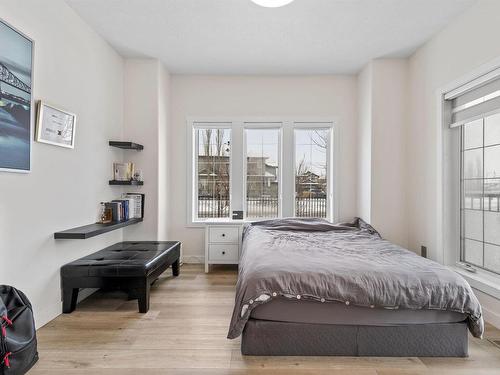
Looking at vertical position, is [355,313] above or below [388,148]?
below

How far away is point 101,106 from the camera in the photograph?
10.6ft

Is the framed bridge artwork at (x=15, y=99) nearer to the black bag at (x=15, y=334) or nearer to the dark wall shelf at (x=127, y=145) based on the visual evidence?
the black bag at (x=15, y=334)

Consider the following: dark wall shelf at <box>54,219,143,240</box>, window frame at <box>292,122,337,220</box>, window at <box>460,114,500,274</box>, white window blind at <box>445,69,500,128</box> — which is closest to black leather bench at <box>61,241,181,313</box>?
dark wall shelf at <box>54,219,143,240</box>

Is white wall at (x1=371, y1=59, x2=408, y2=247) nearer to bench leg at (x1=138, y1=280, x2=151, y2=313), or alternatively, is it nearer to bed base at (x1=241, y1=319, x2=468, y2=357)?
bed base at (x1=241, y1=319, x2=468, y2=357)

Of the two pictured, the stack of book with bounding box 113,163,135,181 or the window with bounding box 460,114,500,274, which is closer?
the window with bounding box 460,114,500,274

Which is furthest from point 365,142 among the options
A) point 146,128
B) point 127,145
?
point 127,145

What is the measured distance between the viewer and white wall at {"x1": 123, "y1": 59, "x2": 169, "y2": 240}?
3721 millimetres

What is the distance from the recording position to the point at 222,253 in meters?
3.87

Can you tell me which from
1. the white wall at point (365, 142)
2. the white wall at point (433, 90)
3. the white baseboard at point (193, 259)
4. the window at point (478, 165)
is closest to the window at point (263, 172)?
the white baseboard at point (193, 259)

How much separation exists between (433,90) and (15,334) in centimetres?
403

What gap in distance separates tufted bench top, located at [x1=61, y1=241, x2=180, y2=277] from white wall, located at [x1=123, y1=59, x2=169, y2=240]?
47 cm

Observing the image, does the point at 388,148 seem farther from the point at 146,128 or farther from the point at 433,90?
the point at 146,128

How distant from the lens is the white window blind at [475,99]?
7.91 feet

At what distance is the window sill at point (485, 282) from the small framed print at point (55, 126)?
3702mm
